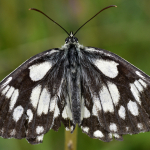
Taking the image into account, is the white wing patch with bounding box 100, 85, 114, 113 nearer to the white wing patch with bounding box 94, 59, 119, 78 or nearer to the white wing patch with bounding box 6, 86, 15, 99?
the white wing patch with bounding box 94, 59, 119, 78

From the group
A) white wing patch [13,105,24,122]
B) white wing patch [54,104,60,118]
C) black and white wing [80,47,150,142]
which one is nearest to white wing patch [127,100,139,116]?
black and white wing [80,47,150,142]

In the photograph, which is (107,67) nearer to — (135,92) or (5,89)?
(135,92)

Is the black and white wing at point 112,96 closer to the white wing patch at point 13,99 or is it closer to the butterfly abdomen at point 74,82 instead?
the butterfly abdomen at point 74,82

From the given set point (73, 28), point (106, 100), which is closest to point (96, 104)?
point (106, 100)

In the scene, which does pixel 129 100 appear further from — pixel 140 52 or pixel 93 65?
pixel 140 52

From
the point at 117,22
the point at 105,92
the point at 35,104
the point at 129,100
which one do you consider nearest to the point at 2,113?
the point at 35,104

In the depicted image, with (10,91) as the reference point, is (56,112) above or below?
below
